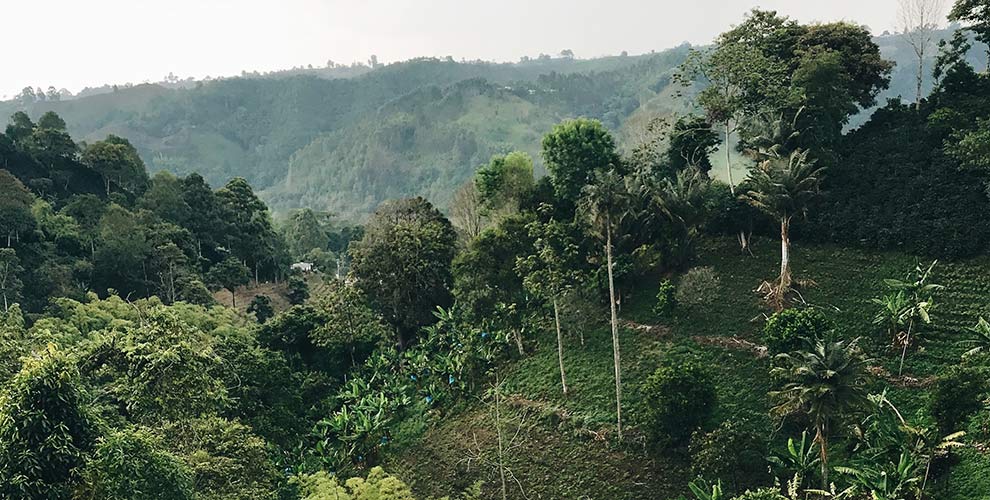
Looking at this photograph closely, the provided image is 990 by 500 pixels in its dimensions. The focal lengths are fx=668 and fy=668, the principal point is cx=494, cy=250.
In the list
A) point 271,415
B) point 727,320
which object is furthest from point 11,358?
point 727,320

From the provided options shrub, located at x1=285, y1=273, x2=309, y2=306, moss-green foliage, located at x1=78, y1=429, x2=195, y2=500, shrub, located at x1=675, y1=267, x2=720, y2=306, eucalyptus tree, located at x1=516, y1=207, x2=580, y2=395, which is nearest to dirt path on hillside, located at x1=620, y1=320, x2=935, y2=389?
shrub, located at x1=675, y1=267, x2=720, y2=306

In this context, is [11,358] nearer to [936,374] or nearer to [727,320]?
[727,320]

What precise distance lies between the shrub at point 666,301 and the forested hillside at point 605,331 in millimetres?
138

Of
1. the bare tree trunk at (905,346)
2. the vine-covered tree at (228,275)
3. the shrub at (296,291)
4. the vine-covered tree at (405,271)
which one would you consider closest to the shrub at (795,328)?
the bare tree trunk at (905,346)

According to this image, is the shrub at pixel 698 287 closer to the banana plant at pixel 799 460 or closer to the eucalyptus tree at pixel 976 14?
the banana plant at pixel 799 460

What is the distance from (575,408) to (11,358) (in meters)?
17.3

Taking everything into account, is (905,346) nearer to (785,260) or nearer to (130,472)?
(785,260)

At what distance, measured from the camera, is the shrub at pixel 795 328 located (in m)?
19.9

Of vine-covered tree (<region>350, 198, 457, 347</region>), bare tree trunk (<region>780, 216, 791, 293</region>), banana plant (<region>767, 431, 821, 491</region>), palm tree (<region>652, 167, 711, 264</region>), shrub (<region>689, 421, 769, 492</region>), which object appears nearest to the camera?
banana plant (<region>767, 431, 821, 491</region>)

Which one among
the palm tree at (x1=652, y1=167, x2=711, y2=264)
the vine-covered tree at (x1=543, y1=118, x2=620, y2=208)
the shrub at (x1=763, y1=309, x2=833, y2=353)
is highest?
the vine-covered tree at (x1=543, y1=118, x2=620, y2=208)

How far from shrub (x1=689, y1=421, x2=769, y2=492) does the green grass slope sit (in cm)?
117

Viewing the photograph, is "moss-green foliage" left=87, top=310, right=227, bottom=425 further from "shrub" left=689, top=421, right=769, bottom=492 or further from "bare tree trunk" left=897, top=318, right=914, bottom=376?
"bare tree trunk" left=897, top=318, right=914, bottom=376

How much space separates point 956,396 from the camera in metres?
17.0

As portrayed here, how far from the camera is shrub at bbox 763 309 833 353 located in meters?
19.9
